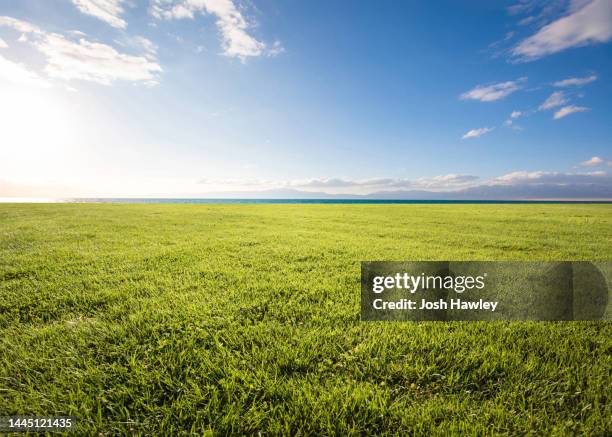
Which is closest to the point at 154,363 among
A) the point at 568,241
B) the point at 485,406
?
the point at 485,406

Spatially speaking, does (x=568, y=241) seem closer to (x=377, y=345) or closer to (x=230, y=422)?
(x=377, y=345)

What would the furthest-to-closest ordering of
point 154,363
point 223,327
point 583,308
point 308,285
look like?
point 308,285
point 583,308
point 223,327
point 154,363

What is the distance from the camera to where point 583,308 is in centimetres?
398

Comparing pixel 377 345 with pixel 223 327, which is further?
pixel 223 327

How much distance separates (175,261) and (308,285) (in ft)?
12.0

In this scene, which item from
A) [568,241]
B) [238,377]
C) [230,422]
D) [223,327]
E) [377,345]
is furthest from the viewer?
[568,241]

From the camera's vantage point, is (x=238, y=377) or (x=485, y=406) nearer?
(x=485, y=406)

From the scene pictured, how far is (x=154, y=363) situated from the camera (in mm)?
2658

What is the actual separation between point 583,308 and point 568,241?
8648 millimetres

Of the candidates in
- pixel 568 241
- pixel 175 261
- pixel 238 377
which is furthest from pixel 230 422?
pixel 568 241

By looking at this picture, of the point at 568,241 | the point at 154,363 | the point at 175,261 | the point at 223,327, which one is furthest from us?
the point at 568,241

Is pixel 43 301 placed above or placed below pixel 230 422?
above

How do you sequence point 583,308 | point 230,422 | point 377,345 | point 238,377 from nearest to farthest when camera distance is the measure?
1. point 230,422
2. point 238,377
3. point 377,345
4. point 583,308

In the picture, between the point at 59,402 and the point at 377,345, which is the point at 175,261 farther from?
the point at 377,345
